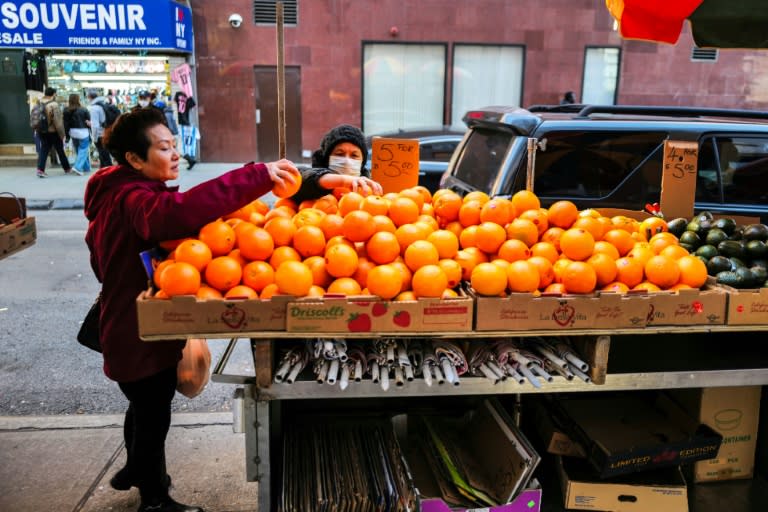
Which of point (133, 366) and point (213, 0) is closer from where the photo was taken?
point (133, 366)

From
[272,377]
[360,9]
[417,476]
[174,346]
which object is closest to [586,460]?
[417,476]

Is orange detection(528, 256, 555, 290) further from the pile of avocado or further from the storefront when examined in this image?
the storefront

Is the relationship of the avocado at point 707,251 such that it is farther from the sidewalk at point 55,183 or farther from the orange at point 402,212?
the sidewalk at point 55,183

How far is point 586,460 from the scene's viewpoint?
3.27 m

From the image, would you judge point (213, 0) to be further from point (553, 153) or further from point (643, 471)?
point (643, 471)

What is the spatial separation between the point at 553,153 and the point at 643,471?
7.99ft

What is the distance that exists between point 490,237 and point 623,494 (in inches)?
57.2

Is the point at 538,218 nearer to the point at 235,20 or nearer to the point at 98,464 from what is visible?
the point at 98,464

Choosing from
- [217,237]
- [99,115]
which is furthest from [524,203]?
[99,115]

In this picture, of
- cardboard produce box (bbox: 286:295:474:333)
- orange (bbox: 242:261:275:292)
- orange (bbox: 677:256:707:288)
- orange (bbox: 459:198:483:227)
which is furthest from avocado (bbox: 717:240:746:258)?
orange (bbox: 242:261:275:292)

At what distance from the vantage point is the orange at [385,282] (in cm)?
244

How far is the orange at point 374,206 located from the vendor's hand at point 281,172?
343mm

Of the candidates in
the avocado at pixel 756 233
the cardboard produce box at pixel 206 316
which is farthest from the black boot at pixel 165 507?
the avocado at pixel 756 233

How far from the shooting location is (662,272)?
2.68m
